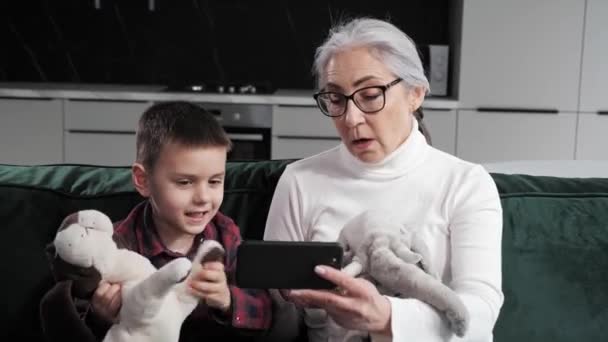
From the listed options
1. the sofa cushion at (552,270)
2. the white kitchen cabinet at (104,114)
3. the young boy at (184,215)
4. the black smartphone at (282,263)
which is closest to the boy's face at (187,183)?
the young boy at (184,215)

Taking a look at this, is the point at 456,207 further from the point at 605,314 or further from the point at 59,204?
the point at 59,204

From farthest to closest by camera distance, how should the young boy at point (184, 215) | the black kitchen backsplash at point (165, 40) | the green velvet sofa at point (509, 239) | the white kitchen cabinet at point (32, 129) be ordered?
the black kitchen backsplash at point (165, 40) → the white kitchen cabinet at point (32, 129) → the green velvet sofa at point (509, 239) → the young boy at point (184, 215)

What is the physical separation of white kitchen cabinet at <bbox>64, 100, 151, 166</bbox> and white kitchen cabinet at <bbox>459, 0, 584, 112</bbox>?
1.65m

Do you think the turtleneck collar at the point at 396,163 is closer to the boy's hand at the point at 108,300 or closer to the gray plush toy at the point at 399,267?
the gray plush toy at the point at 399,267

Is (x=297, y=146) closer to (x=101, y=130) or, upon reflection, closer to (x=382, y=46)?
(x=101, y=130)

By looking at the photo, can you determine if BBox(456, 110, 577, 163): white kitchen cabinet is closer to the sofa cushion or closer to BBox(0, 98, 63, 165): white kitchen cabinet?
BBox(0, 98, 63, 165): white kitchen cabinet

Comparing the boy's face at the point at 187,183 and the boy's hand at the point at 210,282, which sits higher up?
the boy's face at the point at 187,183

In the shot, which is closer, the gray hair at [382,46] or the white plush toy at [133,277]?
the white plush toy at [133,277]

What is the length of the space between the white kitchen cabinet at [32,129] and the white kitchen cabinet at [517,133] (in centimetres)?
203

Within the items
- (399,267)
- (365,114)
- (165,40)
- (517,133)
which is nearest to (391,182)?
(365,114)

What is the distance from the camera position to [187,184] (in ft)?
4.46

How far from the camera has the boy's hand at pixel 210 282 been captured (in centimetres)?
133

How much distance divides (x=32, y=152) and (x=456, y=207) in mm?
3163

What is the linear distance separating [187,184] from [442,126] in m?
2.95
